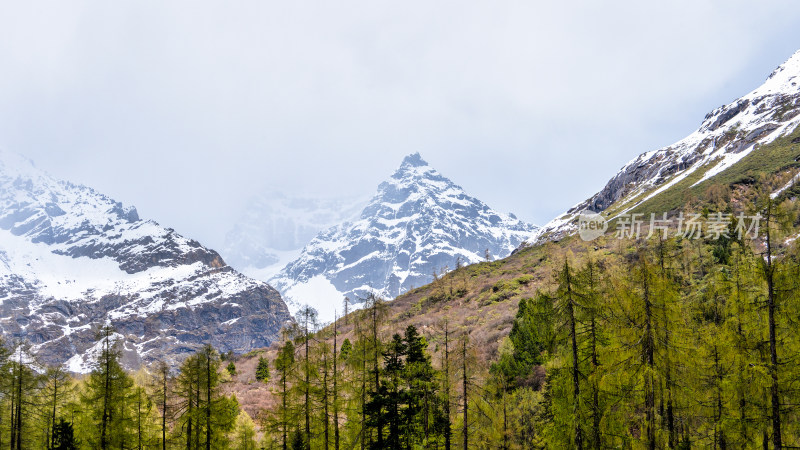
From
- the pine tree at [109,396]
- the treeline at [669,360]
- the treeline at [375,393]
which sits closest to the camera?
the treeline at [669,360]

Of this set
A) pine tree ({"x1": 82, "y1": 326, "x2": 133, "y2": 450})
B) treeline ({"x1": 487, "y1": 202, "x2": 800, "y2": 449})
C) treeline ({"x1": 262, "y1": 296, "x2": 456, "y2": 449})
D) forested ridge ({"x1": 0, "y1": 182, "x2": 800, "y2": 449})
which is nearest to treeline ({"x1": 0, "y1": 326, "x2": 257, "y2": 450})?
pine tree ({"x1": 82, "y1": 326, "x2": 133, "y2": 450})

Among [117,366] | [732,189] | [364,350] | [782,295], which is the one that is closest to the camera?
[782,295]

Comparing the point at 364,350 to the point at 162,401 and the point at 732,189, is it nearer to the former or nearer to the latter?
A: the point at 162,401

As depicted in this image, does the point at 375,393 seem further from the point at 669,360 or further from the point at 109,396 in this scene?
the point at 109,396

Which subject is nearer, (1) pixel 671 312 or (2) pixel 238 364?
(1) pixel 671 312

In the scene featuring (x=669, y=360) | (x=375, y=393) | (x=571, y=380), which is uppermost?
(x=669, y=360)

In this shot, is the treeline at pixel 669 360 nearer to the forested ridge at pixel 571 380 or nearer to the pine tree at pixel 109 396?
the forested ridge at pixel 571 380

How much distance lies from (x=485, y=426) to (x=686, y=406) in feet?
47.3

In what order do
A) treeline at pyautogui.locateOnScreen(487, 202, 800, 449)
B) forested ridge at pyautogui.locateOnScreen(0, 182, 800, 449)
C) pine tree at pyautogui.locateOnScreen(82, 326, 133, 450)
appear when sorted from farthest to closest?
pine tree at pyautogui.locateOnScreen(82, 326, 133, 450) < forested ridge at pyautogui.locateOnScreen(0, 182, 800, 449) < treeline at pyautogui.locateOnScreen(487, 202, 800, 449)

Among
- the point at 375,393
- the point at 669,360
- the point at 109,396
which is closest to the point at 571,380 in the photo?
the point at 669,360

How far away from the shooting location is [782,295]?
16.3 metres

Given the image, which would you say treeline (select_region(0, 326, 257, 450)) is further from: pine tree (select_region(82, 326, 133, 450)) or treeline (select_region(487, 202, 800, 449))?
treeline (select_region(487, 202, 800, 449))

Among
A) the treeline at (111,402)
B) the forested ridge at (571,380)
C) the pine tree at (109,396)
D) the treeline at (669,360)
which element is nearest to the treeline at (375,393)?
the forested ridge at (571,380)

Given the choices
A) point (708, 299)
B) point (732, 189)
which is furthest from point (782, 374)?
point (732, 189)
